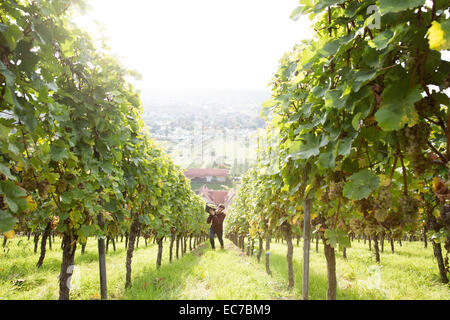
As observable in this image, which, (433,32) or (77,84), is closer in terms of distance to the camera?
(433,32)

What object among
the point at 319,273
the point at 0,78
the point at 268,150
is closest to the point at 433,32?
the point at 0,78

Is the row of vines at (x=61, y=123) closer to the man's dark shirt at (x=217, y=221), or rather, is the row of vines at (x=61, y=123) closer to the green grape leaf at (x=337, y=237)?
the green grape leaf at (x=337, y=237)

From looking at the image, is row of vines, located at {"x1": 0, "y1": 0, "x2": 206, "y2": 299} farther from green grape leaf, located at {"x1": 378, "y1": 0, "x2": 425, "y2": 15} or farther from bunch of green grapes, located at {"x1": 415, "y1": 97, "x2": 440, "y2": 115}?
bunch of green grapes, located at {"x1": 415, "y1": 97, "x2": 440, "y2": 115}

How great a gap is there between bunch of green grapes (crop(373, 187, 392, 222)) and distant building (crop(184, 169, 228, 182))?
78296mm

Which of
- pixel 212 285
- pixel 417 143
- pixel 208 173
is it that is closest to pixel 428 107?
pixel 417 143

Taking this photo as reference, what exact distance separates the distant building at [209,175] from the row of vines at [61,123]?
76.0m

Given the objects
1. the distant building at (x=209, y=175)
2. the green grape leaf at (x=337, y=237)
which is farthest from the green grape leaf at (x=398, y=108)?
the distant building at (x=209, y=175)

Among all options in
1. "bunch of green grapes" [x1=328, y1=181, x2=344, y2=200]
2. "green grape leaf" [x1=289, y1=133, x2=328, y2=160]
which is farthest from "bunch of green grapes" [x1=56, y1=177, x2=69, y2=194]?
"bunch of green grapes" [x1=328, y1=181, x2=344, y2=200]

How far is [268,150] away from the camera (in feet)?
13.5

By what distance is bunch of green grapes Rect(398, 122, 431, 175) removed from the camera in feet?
3.46

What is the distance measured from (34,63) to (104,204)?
2.48 meters

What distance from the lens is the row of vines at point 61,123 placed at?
4.53 ft

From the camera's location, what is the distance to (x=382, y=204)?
1.16 metres
